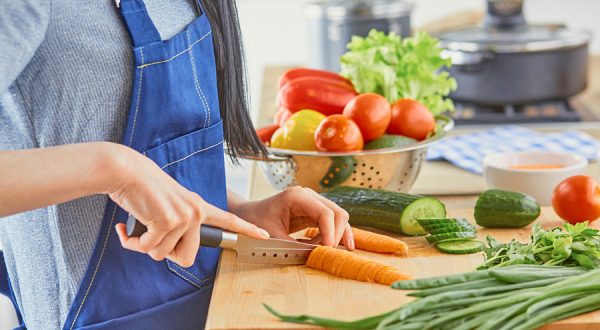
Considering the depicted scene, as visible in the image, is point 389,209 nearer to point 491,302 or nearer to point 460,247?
point 460,247

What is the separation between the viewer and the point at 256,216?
5.28ft

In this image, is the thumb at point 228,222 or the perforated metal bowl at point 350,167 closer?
the thumb at point 228,222

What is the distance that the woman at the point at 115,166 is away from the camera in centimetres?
115

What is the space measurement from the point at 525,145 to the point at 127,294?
1364 mm

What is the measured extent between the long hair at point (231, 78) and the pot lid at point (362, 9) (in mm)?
1552

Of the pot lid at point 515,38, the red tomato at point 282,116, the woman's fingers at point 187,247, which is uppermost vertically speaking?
the woman's fingers at point 187,247

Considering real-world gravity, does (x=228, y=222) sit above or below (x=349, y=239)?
above

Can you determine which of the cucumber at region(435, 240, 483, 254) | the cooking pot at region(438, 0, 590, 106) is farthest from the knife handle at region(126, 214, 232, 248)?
the cooking pot at region(438, 0, 590, 106)

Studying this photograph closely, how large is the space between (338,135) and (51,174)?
0.83m

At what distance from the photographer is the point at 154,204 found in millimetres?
1163

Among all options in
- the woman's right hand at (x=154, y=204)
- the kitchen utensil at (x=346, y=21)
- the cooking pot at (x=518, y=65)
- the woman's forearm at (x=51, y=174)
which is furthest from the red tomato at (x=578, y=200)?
the kitchen utensil at (x=346, y=21)

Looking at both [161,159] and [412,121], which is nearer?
[161,159]

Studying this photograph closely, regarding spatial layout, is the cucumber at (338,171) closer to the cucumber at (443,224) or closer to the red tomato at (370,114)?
the red tomato at (370,114)

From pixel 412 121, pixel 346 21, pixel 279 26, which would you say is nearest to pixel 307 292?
pixel 412 121
